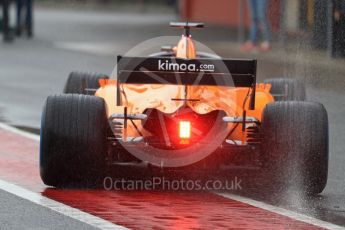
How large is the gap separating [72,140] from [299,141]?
5.43 feet

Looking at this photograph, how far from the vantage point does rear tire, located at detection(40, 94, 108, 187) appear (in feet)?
34.8

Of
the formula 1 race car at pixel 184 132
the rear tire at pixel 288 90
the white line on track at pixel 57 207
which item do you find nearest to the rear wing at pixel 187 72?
the formula 1 race car at pixel 184 132

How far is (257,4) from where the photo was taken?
26.5 meters

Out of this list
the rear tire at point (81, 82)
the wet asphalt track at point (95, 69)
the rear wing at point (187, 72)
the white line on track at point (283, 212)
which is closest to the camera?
the white line on track at point (283, 212)

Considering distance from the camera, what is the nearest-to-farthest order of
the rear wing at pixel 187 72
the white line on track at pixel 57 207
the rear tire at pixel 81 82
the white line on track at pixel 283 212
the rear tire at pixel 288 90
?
1. the white line on track at pixel 57 207
2. the white line on track at pixel 283 212
3. the rear wing at pixel 187 72
4. the rear tire at pixel 288 90
5. the rear tire at pixel 81 82

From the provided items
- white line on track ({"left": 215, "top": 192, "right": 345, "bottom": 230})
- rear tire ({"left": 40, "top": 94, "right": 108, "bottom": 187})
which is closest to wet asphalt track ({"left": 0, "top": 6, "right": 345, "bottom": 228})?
white line on track ({"left": 215, "top": 192, "right": 345, "bottom": 230})

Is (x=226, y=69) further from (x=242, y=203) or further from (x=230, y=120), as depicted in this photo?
(x=242, y=203)

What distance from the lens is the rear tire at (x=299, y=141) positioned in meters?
10.6

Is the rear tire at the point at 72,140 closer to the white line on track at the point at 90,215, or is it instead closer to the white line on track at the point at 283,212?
the white line on track at the point at 90,215

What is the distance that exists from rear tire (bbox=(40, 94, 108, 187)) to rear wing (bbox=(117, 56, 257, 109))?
386mm

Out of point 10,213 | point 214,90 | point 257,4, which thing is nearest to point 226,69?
point 214,90

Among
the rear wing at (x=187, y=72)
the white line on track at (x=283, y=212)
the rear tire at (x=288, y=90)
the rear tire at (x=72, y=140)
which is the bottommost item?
the white line on track at (x=283, y=212)

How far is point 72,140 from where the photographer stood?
10.6 m

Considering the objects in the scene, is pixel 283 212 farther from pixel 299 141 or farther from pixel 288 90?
pixel 288 90
